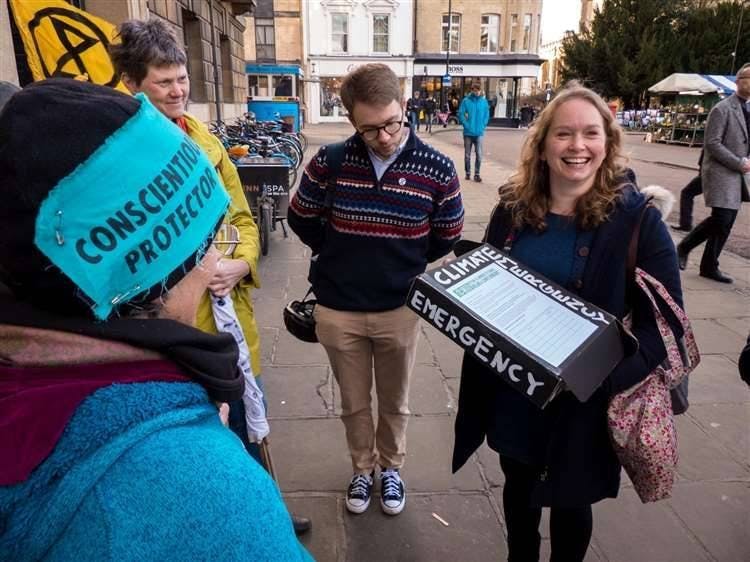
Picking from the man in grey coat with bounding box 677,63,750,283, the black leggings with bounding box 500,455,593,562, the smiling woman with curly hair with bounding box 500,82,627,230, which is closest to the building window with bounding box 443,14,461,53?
the man in grey coat with bounding box 677,63,750,283

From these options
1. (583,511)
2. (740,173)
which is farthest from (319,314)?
(740,173)

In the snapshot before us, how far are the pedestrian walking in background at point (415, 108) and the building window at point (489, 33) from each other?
542 cm

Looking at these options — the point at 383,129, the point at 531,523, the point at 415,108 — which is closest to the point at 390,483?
the point at 531,523

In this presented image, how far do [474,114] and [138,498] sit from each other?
37.7ft

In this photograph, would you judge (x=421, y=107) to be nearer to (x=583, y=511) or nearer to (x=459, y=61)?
(x=459, y=61)

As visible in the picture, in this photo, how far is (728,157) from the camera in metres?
5.29

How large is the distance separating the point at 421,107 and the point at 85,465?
3524cm

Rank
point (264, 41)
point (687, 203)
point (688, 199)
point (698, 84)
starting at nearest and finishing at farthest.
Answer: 1. point (688, 199)
2. point (687, 203)
3. point (698, 84)
4. point (264, 41)

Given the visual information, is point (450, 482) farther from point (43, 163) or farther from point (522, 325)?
point (43, 163)

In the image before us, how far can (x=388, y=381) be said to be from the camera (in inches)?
97.5

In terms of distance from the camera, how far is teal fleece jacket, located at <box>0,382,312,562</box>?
22.6 inches

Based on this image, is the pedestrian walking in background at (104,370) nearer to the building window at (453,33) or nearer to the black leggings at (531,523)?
the black leggings at (531,523)

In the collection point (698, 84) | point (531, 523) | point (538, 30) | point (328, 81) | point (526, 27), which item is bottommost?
point (531, 523)

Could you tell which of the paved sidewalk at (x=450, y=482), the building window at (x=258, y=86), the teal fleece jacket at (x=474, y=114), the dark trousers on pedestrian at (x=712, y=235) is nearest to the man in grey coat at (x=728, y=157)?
the dark trousers on pedestrian at (x=712, y=235)
